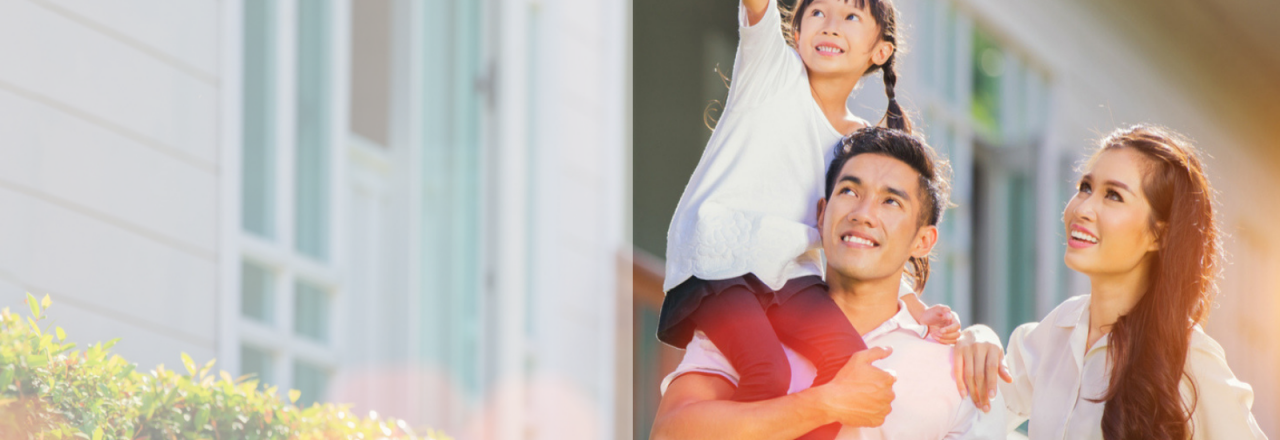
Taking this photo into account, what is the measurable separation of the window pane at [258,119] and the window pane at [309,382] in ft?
1.20

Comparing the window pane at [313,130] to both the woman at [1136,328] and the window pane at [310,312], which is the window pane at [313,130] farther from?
the woman at [1136,328]

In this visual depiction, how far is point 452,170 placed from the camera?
403cm

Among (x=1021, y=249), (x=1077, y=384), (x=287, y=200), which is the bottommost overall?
(x=1077, y=384)

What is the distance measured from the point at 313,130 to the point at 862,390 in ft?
5.99

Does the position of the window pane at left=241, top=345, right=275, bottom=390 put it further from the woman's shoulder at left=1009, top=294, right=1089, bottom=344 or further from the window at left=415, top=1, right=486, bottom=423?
the woman's shoulder at left=1009, top=294, right=1089, bottom=344

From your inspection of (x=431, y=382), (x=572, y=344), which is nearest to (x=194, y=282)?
(x=431, y=382)

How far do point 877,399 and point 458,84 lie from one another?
6.88 feet

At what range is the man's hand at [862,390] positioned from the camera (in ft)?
7.81

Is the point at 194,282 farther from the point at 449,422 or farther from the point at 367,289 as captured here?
the point at 449,422

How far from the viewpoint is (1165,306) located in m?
2.50

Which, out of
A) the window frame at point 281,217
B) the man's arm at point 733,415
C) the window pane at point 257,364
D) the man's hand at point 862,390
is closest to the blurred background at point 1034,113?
the man's hand at point 862,390

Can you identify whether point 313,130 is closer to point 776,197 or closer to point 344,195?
point 344,195

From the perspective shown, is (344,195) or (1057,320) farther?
(344,195)

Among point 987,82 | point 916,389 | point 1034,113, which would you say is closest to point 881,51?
point 916,389
